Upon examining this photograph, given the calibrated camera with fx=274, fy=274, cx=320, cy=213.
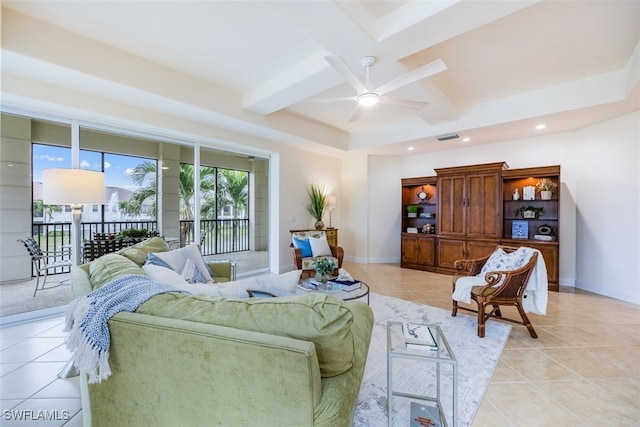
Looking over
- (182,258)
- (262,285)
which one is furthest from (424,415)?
(182,258)

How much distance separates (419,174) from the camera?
6547 mm

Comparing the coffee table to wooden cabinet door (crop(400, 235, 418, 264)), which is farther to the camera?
wooden cabinet door (crop(400, 235, 418, 264))

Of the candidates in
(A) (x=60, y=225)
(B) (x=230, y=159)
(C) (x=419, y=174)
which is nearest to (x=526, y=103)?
(C) (x=419, y=174)

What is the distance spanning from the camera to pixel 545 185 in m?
4.81

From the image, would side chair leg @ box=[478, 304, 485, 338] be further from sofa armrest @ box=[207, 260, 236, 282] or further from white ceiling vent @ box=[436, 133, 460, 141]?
white ceiling vent @ box=[436, 133, 460, 141]

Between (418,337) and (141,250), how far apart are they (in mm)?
2480

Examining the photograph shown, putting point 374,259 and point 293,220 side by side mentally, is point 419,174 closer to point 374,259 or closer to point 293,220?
point 374,259

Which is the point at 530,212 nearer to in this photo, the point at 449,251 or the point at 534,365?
the point at 449,251

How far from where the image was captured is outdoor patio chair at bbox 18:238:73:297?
11.3ft

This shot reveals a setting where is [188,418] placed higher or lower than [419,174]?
lower

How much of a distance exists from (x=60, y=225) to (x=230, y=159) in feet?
9.06

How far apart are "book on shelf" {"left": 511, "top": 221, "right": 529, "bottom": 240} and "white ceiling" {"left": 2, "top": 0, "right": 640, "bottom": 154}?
1680mm

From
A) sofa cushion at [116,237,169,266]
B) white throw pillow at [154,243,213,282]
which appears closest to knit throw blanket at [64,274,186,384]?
sofa cushion at [116,237,169,266]

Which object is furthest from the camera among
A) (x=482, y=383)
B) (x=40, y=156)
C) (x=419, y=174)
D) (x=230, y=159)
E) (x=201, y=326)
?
(x=419, y=174)
